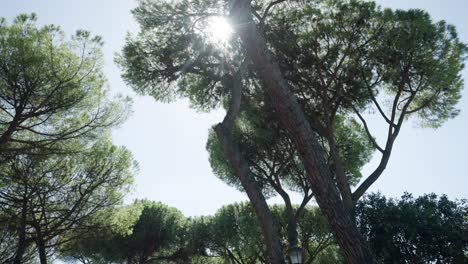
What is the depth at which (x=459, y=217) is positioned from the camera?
8.09 metres

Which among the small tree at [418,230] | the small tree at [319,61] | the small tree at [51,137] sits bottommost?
the small tree at [418,230]

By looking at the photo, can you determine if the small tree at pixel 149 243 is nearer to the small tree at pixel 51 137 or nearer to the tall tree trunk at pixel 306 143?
the small tree at pixel 51 137

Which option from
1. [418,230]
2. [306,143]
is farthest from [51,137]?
[418,230]

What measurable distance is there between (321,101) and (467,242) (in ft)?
17.2

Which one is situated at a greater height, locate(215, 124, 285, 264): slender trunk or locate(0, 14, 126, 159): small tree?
locate(0, 14, 126, 159): small tree

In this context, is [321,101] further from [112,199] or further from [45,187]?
[45,187]

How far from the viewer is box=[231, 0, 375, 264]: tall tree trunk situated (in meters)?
5.32

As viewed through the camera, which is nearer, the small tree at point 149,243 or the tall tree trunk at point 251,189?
the tall tree trunk at point 251,189

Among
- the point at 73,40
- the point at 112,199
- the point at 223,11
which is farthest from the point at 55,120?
the point at 223,11

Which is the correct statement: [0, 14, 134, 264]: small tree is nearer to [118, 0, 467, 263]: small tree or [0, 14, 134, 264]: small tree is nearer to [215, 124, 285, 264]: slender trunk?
[118, 0, 467, 263]: small tree

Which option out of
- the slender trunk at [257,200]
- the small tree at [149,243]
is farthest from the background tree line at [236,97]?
the small tree at [149,243]

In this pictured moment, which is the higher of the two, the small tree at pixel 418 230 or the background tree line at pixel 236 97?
the background tree line at pixel 236 97

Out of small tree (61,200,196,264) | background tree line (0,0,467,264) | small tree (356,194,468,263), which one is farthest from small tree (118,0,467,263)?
small tree (61,200,196,264)

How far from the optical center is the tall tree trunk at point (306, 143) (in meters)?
5.32
